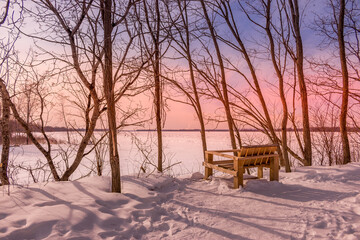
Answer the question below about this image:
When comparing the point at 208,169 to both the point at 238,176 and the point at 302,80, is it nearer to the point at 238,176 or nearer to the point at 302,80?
the point at 238,176

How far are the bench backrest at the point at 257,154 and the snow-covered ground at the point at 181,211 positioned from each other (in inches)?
19.9

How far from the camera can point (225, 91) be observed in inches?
306

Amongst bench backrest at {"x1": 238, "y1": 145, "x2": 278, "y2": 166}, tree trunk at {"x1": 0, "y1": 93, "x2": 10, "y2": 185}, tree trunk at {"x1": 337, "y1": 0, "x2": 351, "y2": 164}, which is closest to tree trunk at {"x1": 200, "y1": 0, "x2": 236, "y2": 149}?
bench backrest at {"x1": 238, "y1": 145, "x2": 278, "y2": 166}

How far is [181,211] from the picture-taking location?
3768 mm

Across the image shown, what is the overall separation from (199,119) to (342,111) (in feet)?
17.3

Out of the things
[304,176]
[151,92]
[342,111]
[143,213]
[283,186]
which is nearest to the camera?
[143,213]

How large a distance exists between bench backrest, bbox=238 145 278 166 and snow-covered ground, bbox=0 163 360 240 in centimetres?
51

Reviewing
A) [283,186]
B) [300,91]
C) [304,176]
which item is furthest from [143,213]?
[300,91]

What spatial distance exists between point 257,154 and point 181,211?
251 cm

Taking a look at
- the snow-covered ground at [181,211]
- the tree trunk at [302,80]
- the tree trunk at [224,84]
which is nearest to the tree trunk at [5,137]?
the snow-covered ground at [181,211]

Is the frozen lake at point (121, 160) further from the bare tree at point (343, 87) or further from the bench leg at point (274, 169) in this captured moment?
the bench leg at point (274, 169)

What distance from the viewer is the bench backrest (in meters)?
5.11

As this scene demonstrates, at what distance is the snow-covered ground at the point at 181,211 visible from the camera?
2854 millimetres

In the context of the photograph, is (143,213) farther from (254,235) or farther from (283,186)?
(283,186)
